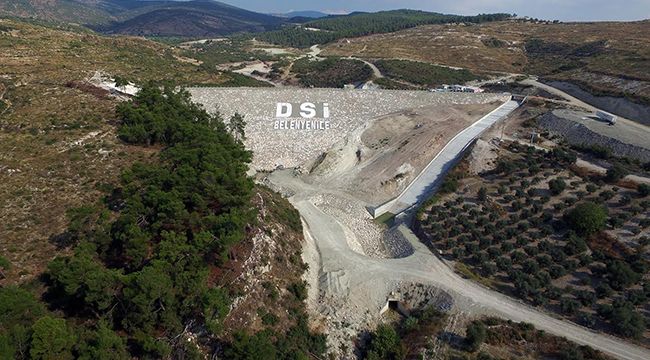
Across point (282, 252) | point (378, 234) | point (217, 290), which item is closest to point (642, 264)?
point (378, 234)

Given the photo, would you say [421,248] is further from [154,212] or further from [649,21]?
[649,21]

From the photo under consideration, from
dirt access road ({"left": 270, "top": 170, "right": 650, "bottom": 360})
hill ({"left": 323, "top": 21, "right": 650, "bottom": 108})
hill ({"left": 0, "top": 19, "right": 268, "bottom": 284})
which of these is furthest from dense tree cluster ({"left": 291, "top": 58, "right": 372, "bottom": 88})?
dirt access road ({"left": 270, "top": 170, "right": 650, "bottom": 360})

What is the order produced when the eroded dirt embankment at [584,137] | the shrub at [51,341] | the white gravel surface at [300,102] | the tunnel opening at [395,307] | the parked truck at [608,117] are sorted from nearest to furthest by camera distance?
the shrub at [51,341] → the tunnel opening at [395,307] → the eroded dirt embankment at [584,137] → the parked truck at [608,117] → the white gravel surface at [300,102]

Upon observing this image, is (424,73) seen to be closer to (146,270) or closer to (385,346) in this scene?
(385,346)

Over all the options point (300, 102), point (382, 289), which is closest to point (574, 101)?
point (300, 102)

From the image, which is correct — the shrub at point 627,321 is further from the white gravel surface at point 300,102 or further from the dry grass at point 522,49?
the dry grass at point 522,49

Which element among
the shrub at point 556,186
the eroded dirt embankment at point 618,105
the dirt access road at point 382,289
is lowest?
the dirt access road at point 382,289

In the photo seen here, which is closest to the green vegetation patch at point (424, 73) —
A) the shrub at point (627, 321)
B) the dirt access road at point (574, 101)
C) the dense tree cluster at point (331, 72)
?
the dense tree cluster at point (331, 72)

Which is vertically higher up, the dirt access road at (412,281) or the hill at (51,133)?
the hill at (51,133)

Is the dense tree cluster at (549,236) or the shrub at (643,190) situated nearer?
the dense tree cluster at (549,236)
